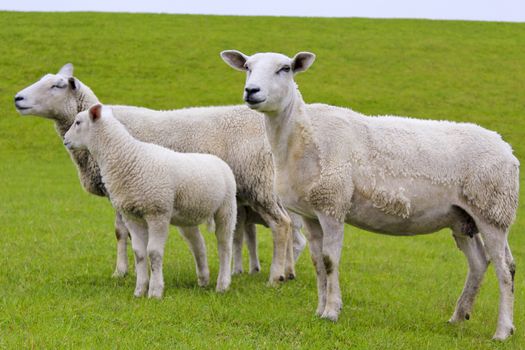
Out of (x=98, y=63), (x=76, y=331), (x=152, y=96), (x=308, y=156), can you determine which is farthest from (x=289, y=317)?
(x=98, y=63)

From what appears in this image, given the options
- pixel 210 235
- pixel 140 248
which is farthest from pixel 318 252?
pixel 210 235

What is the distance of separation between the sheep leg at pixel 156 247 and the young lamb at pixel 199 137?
1.48m

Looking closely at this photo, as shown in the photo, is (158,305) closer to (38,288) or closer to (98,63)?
(38,288)

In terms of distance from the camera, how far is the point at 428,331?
7.02 metres

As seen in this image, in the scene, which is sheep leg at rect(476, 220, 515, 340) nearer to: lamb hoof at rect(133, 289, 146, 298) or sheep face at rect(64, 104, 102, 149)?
lamb hoof at rect(133, 289, 146, 298)

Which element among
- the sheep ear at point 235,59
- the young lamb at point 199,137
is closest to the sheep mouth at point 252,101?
the sheep ear at point 235,59

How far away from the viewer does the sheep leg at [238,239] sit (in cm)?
962

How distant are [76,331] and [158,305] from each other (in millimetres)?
1170

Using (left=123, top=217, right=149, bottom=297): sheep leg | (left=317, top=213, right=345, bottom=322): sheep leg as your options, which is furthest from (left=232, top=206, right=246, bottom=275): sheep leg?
(left=317, top=213, right=345, bottom=322): sheep leg

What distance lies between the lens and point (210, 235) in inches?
542

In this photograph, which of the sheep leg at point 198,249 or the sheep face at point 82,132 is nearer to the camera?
the sheep face at point 82,132

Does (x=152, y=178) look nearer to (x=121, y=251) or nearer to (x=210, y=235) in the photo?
(x=121, y=251)

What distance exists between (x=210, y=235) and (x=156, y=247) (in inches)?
241

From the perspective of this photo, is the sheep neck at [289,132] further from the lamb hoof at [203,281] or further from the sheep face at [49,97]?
the sheep face at [49,97]
